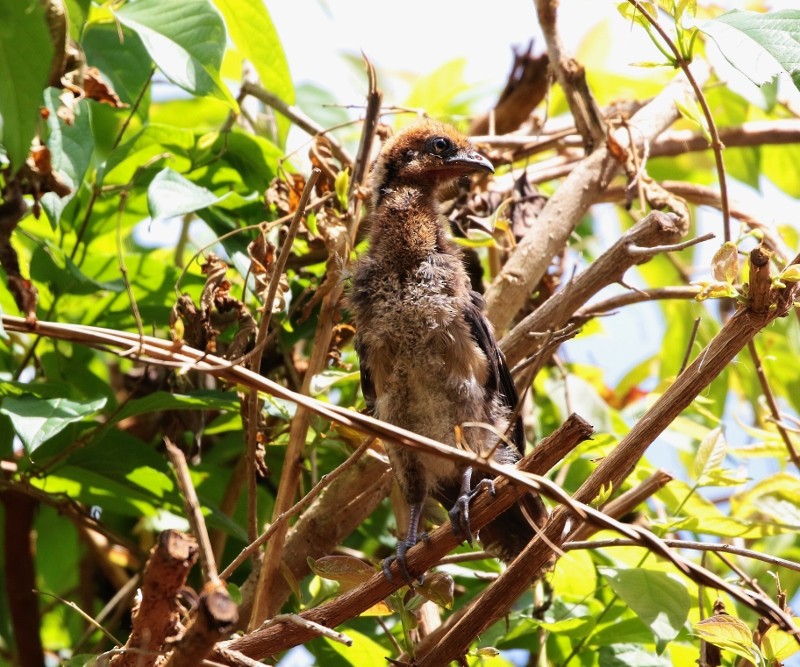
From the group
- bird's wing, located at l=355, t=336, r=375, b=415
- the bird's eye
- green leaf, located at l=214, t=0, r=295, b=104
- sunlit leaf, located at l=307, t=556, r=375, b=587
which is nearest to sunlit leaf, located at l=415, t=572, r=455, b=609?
sunlit leaf, located at l=307, t=556, r=375, b=587

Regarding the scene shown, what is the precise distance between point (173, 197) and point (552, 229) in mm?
1087

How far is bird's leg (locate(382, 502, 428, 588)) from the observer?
6.71ft

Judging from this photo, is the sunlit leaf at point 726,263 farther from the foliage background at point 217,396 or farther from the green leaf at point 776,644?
the green leaf at point 776,644

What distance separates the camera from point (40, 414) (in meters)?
2.07

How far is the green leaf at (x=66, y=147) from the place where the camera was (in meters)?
2.32

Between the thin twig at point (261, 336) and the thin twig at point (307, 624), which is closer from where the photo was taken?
the thin twig at point (307, 624)

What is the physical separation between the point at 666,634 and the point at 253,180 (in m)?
1.72

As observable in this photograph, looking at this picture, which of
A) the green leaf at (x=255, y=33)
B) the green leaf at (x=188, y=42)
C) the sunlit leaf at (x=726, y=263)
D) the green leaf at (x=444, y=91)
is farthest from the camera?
the green leaf at (x=444, y=91)

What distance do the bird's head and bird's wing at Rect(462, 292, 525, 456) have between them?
45cm

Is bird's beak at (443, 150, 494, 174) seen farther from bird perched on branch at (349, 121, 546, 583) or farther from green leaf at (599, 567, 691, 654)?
green leaf at (599, 567, 691, 654)

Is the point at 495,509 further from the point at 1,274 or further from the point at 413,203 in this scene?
the point at 1,274

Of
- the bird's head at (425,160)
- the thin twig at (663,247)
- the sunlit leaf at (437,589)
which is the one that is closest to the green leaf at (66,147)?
the bird's head at (425,160)

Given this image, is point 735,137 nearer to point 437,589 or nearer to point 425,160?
point 425,160

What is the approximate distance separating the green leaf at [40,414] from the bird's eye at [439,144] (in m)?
1.26
